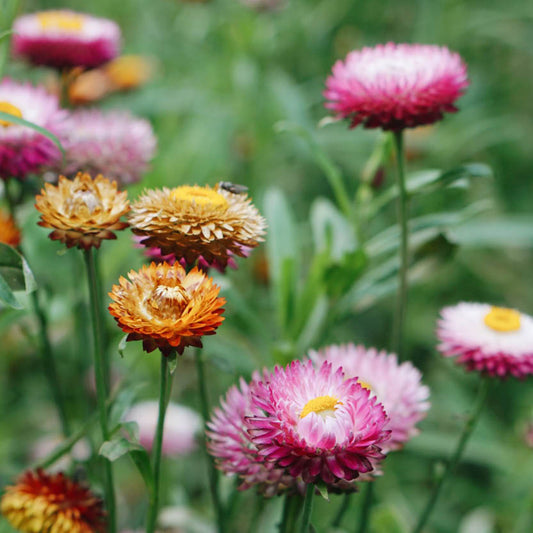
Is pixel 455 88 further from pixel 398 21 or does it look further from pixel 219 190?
pixel 398 21

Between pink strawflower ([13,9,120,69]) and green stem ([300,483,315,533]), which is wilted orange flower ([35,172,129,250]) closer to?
green stem ([300,483,315,533])

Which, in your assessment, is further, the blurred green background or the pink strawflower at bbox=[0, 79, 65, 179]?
the blurred green background

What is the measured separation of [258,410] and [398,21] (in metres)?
2.20

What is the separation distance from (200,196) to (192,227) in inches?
1.8

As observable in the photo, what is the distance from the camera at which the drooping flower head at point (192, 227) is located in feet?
1.86

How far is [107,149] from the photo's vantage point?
88cm

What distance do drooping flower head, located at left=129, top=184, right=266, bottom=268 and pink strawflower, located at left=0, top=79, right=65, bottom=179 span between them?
0.70 ft

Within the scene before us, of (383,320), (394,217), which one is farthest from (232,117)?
(383,320)

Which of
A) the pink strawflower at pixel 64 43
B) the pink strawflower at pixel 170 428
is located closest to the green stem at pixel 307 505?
the pink strawflower at pixel 170 428

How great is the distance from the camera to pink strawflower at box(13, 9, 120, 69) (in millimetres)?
1062

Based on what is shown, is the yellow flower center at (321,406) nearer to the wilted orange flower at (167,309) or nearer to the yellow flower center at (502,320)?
the wilted orange flower at (167,309)

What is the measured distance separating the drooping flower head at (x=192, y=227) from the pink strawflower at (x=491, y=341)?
0.27 m

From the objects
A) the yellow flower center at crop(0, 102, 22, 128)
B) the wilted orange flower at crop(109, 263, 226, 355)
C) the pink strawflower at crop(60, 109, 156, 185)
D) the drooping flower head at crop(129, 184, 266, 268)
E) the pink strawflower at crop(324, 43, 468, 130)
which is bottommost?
the pink strawflower at crop(60, 109, 156, 185)

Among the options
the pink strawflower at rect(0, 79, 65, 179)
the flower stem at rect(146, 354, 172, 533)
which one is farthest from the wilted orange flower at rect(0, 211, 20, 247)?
the flower stem at rect(146, 354, 172, 533)
